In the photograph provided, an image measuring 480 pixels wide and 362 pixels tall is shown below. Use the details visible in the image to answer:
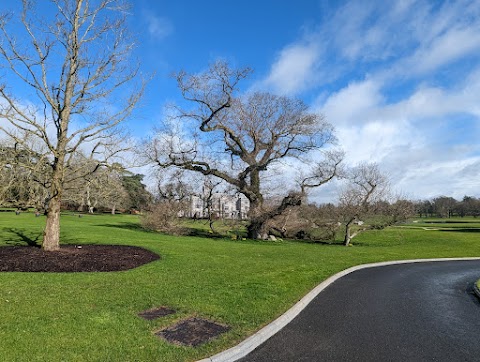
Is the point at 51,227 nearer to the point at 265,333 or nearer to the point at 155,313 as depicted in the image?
the point at 155,313

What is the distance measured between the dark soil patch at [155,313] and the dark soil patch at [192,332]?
22.7 inches

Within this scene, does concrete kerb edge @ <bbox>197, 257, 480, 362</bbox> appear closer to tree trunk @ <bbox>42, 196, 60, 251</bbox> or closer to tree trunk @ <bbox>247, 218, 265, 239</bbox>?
tree trunk @ <bbox>42, 196, 60, 251</bbox>

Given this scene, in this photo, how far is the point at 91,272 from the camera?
10.8 m

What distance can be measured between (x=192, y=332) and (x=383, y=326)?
3.83 meters

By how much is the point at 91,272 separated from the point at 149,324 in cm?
533

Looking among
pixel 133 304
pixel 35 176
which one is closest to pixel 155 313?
pixel 133 304

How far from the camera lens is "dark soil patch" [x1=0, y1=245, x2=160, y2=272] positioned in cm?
1098

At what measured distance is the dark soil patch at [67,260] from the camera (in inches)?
432

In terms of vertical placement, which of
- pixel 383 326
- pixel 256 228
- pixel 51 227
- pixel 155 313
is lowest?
pixel 383 326

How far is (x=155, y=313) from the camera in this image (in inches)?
278

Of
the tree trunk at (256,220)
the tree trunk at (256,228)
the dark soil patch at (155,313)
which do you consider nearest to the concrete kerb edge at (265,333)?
the dark soil patch at (155,313)

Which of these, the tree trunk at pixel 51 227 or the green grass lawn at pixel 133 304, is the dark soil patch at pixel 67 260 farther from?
the green grass lawn at pixel 133 304

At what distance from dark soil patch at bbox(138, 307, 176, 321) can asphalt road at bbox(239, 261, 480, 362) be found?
7.32 ft

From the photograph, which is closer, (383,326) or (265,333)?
(265,333)
